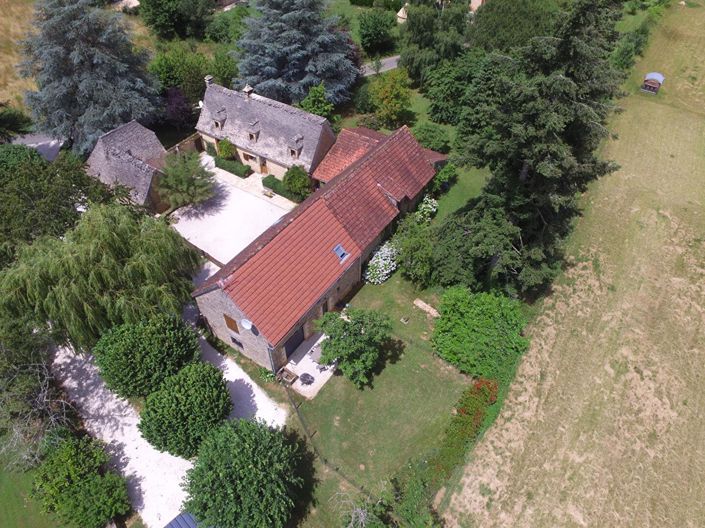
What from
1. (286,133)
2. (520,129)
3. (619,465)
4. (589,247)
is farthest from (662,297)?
(286,133)

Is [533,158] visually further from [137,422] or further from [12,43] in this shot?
[12,43]

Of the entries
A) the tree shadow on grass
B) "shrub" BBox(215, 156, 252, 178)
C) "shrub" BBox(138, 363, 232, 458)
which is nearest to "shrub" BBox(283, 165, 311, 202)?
"shrub" BBox(215, 156, 252, 178)

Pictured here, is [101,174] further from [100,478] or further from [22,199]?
[100,478]

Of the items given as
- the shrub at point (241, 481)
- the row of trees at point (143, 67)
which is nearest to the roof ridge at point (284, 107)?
the row of trees at point (143, 67)

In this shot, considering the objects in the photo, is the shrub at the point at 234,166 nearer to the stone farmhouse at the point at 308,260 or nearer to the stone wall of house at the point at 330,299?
the stone farmhouse at the point at 308,260

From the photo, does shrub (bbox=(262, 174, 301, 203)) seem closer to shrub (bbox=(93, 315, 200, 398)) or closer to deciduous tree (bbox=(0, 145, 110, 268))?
deciduous tree (bbox=(0, 145, 110, 268))
